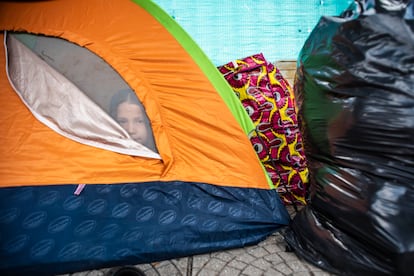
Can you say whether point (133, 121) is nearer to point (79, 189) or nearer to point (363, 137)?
point (79, 189)

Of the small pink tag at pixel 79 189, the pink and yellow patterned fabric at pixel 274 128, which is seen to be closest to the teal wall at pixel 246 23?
the pink and yellow patterned fabric at pixel 274 128

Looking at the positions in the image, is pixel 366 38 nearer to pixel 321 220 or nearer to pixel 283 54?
pixel 321 220

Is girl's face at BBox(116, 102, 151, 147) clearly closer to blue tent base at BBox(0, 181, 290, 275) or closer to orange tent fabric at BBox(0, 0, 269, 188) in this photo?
orange tent fabric at BBox(0, 0, 269, 188)

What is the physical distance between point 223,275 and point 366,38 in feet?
3.64

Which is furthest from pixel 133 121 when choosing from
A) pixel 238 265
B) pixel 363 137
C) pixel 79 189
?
pixel 363 137

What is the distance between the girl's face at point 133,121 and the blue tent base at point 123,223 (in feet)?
0.85

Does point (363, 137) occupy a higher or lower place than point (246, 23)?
lower

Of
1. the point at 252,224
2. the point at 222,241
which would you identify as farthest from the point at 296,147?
the point at 222,241

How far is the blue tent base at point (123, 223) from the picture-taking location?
1.29m

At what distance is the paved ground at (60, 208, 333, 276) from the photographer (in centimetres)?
130

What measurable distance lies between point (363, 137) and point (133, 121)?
111 cm

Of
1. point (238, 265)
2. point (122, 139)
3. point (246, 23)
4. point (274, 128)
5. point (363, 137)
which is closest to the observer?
point (363, 137)

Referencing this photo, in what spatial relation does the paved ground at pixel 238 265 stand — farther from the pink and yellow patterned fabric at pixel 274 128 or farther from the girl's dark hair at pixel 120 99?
the girl's dark hair at pixel 120 99

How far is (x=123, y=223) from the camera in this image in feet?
4.63
